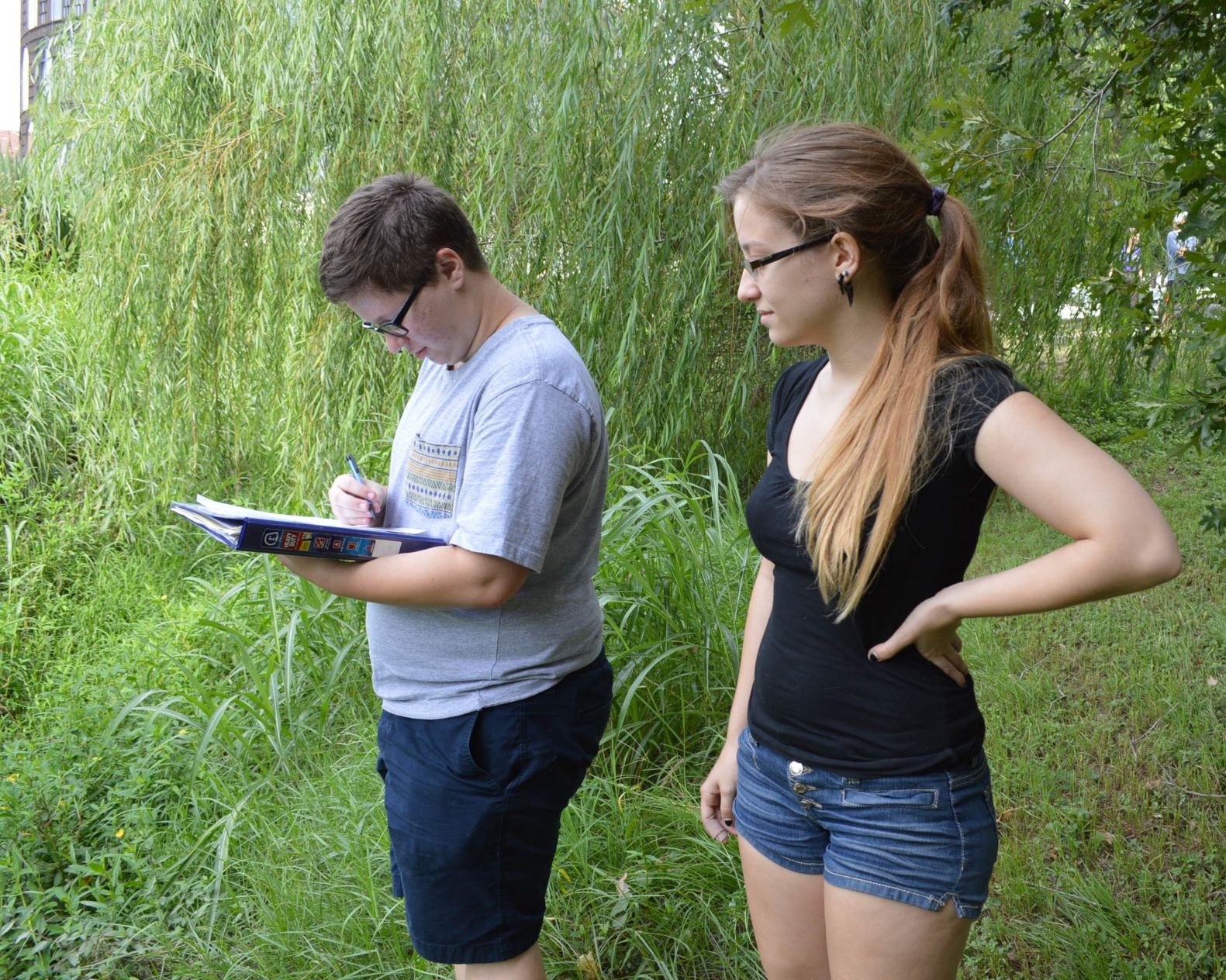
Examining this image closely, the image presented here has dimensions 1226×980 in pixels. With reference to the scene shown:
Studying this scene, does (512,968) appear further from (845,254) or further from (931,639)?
(845,254)

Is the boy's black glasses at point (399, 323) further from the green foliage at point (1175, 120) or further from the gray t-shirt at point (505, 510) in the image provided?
the green foliage at point (1175, 120)

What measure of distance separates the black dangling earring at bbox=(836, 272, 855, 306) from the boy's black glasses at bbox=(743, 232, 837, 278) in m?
0.05

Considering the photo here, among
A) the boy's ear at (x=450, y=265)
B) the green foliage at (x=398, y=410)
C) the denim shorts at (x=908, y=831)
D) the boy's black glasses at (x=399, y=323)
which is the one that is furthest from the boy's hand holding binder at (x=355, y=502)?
the green foliage at (x=398, y=410)

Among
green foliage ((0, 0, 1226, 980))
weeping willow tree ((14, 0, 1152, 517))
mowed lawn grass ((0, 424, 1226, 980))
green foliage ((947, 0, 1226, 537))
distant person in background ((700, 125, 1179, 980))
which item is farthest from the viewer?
weeping willow tree ((14, 0, 1152, 517))

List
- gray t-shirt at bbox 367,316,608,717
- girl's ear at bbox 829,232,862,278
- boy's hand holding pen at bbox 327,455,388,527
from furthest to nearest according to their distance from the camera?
boy's hand holding pen at bbox 327,455,388,527 < gray t-shirt at bbox 367,316,608,717 < girl's ear at bbox 829,232,862,278

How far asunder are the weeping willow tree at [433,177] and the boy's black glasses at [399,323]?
2642mm

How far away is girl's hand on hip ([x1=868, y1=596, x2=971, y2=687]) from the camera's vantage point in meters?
1.39

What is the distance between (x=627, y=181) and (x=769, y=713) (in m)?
3.32

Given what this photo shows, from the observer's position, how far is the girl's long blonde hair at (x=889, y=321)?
1375 mm

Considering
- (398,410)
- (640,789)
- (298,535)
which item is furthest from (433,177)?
(298,535)

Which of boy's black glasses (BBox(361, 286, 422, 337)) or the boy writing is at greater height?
boy's black glasses (BBox(361, 286, 422, 337))

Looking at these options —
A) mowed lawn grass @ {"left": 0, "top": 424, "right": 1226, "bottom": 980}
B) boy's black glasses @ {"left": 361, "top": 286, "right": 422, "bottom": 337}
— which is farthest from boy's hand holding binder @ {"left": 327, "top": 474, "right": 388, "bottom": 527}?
mowed lawn grass @ {"left": 0, "top": 424, "right": 1226, "bottom": 980}

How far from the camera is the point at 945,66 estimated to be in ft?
15.7

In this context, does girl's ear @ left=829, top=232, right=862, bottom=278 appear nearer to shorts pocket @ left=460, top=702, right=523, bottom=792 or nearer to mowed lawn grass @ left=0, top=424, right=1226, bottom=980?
shorts pocket @ left=460, top=702, right=523, bottom=792
